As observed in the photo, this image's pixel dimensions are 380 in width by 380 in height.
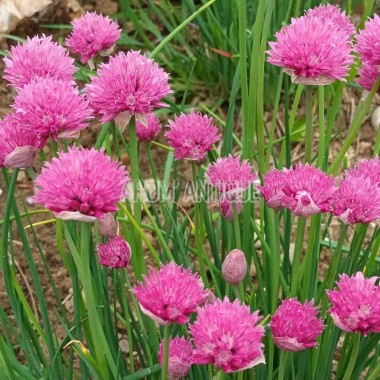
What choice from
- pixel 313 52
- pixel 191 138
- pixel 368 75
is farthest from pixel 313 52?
pixel 191 138

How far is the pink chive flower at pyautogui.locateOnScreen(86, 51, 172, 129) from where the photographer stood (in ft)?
2.96

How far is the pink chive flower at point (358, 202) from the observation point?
92 cm

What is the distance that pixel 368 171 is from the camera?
101cm

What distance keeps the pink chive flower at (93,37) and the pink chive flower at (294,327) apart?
0.51 meters

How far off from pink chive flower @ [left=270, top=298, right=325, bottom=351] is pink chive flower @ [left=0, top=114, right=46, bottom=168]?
1.22 ft

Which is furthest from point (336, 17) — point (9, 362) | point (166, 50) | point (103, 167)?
point (166, 50)

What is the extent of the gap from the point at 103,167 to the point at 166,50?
1.59 metres

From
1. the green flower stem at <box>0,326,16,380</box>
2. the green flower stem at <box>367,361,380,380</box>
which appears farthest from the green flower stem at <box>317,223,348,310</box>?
the green flower stem at <box>0,326,16,380</box>

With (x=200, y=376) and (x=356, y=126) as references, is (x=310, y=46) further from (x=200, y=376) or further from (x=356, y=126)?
(x=200, y=376)

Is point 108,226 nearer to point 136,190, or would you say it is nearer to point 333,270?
point 136,190

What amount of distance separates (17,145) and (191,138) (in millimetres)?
276

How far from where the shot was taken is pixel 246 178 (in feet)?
3.38

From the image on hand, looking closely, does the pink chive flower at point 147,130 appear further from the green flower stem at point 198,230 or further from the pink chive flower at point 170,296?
the pink chive flower at point 170,296

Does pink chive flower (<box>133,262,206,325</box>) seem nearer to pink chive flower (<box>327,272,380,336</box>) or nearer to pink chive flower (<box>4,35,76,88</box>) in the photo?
pink chive flower (<box>327,272,380,336</box>)
